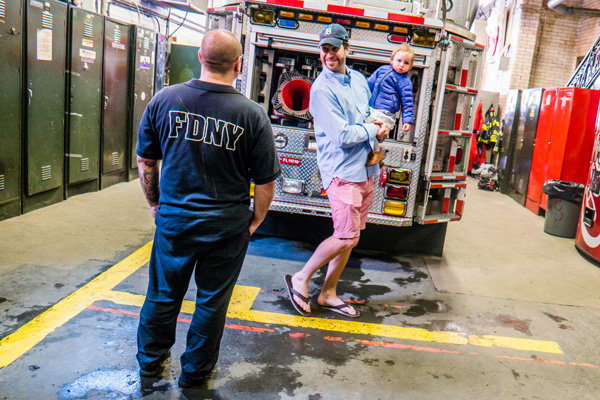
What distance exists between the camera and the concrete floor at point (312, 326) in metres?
2.92

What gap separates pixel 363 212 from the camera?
4.01 metres

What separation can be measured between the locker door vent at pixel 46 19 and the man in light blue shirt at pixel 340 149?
13.1ft

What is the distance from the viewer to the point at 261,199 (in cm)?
275

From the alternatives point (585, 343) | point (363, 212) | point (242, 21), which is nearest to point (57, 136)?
point (242, 21)

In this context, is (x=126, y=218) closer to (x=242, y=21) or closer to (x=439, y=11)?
(x=242, y=21)

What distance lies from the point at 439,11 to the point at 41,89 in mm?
4511

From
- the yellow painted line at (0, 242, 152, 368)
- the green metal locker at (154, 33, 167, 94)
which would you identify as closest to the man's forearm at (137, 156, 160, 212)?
the yellow painted line at (0, 242, 152, 368)

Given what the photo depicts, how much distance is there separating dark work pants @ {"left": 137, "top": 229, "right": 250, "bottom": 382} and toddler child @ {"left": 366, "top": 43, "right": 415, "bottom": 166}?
2.26m

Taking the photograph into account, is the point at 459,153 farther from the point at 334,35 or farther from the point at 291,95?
the point at 334,35

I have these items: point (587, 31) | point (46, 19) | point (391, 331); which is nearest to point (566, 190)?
point (391, 331)

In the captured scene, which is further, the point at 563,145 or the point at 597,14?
the point at 597,14

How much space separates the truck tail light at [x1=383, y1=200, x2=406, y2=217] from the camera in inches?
196

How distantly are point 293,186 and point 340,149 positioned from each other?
1353 millimetres

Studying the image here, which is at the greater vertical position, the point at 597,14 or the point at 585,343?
the point at 597,14
